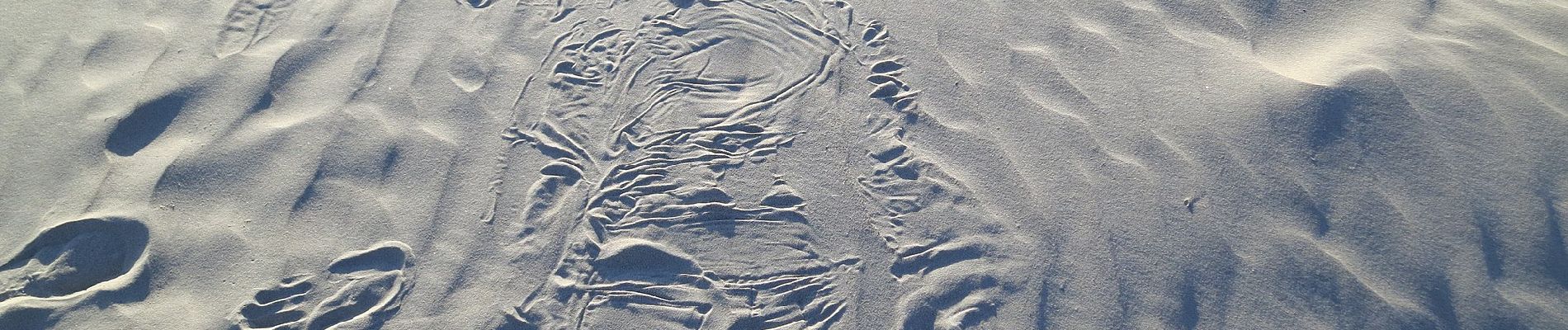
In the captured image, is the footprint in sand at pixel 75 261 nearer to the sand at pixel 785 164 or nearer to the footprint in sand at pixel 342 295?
the sand at pixel 785 164

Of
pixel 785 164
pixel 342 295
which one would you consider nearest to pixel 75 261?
pixel 342 295

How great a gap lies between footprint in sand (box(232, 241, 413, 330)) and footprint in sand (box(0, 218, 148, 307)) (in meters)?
0.50

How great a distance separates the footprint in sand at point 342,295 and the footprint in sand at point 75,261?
1.64ft

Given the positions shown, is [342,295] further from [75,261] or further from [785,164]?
[785,164]

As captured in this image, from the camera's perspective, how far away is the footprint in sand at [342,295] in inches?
103

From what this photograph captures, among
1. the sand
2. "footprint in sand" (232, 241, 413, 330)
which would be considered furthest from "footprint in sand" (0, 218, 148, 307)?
"footprint in sand" (232, 241, 413, 330)

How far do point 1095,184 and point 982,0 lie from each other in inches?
39.5

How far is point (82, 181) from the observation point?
2.90 m

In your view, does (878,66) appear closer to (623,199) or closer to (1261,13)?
(623,199)

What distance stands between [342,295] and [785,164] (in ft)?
5.23

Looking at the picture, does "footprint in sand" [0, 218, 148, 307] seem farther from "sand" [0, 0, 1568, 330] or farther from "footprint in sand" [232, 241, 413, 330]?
"footprint in sand" [232, 241, 413, 330]

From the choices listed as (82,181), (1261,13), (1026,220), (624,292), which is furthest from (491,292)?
(1261,13)

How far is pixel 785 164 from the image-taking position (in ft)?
9.57

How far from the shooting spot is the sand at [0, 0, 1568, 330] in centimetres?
263
